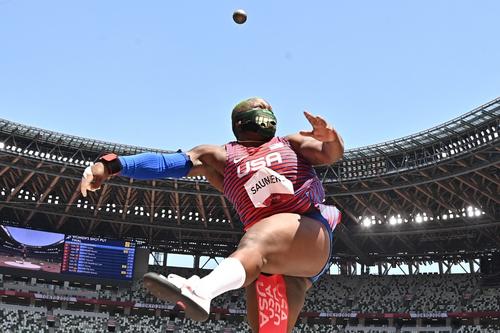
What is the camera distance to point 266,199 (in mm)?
3996

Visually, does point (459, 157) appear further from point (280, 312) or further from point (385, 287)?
point (280, 312)

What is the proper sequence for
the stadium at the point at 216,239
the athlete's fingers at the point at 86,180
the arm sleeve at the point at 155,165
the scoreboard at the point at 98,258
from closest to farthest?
1. the athlete's fingers at the point at 86,180
2. the arm sleeve at the point at 155,165
3. the stadium at the point at 216,239
4. the scoreboard at the point at 98,258

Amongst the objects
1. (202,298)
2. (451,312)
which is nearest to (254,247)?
(202,298)

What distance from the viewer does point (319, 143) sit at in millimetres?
4281

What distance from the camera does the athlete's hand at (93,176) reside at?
12.5ft

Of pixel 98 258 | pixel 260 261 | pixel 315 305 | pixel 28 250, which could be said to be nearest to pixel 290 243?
pixel 260 261

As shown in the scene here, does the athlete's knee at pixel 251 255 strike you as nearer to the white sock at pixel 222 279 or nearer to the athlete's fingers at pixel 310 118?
the white sock at pixel 222 279

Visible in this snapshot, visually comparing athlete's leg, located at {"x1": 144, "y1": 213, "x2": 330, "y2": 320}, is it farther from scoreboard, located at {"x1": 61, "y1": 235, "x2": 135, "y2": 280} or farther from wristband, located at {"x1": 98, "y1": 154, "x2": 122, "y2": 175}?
scoreboard, located at {"x1": 61, "y1": 235, "x2": 135, "y2": 280}

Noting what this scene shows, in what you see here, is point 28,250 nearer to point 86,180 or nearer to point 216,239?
point 216,239

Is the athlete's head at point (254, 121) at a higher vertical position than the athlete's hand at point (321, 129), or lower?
higher

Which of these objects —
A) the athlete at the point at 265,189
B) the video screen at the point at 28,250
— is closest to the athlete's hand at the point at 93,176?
the athlete at the point at 265,189

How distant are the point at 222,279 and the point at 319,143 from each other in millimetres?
1488

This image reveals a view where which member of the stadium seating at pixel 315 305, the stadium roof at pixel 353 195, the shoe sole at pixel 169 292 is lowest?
the shoe sole at pixel 169 292

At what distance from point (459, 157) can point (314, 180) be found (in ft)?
91.2
